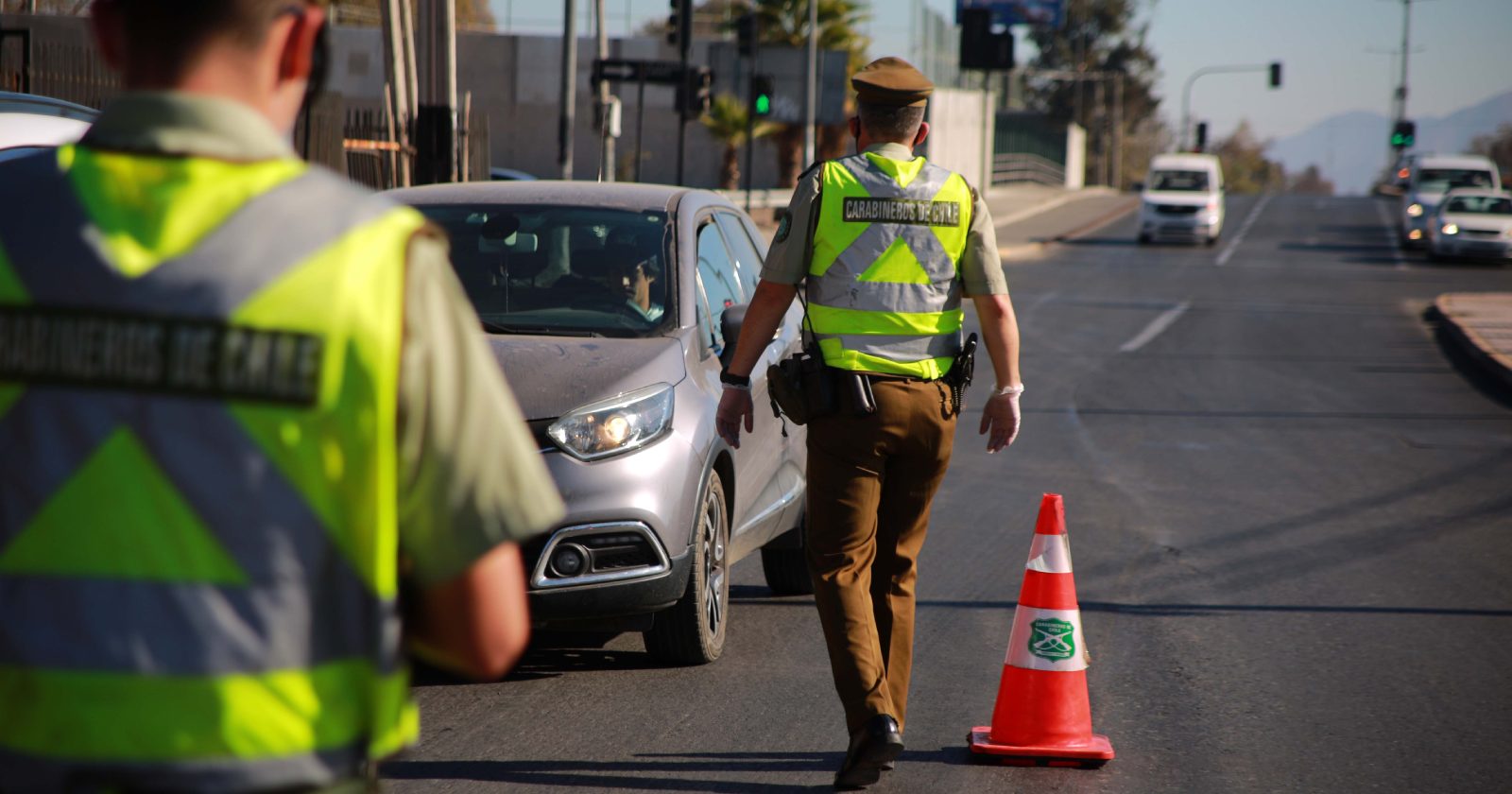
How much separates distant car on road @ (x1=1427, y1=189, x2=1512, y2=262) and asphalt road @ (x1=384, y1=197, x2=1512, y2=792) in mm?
20557

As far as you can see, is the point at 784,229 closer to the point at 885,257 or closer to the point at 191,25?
the point at 885,257

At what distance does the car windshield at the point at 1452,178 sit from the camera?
41.1 metres

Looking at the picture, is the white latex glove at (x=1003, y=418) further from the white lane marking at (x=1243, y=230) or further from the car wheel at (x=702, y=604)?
the white lane marking at (x=1243, y=230)

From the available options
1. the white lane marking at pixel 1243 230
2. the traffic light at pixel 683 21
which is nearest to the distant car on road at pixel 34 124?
the traffic light at pixel 683 21

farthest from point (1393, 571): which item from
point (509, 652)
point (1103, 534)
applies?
point (509, 652)

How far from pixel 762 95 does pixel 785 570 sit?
2429 cm

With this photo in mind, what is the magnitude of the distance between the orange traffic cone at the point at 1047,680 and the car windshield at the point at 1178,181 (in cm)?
3634

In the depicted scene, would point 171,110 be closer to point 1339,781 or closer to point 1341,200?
point 1339,781

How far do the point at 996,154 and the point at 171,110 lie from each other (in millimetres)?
69722

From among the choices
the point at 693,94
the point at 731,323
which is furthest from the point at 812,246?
the point at 693,94

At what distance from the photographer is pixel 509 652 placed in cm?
175

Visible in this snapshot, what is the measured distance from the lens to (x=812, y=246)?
455 cm

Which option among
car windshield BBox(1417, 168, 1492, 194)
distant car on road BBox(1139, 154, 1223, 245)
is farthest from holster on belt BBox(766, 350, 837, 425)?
car windshield BBox(1417, 168, 1492, 194)

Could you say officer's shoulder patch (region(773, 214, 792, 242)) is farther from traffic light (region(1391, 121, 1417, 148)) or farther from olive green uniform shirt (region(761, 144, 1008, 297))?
traffic light (region(1391, 121, 1417, 148))
